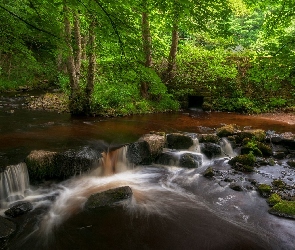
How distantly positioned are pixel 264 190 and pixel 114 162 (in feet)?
14.0

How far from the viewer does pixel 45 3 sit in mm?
4613

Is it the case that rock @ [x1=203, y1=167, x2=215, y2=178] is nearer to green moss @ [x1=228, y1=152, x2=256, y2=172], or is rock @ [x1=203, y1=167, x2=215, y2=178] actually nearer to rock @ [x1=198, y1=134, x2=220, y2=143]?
green moss @ [x1=228, y1=152, x2=256, y2=172]

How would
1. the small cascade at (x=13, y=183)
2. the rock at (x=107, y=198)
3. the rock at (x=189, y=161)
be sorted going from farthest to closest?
the rock at (x=189, y=161)
the small cascade at (x=13, y=183)
the rock at (x=107, y=198)

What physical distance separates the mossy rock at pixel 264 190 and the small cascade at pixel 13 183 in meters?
5.88

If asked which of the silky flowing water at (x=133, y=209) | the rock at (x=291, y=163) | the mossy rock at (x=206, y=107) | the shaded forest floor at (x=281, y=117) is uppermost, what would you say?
the mossy rock at (x=206, y=107)

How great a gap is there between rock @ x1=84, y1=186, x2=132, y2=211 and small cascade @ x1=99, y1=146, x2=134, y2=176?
1558mm

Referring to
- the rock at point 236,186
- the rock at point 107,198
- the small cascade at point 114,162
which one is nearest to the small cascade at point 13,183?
the rock at point 107,198

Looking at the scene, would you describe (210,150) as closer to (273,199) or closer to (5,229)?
(273,199)

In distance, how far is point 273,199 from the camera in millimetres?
6473

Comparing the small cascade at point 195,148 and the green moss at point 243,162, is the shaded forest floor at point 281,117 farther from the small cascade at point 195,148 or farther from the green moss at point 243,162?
the small cascade at point 195,148

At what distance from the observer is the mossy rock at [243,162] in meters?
8.38

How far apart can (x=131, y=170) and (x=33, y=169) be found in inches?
112

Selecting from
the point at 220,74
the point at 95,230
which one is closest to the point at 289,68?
the point at 95,230

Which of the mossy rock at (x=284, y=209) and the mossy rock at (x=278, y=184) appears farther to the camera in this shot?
the mossy rock at (x=278, y=184)
